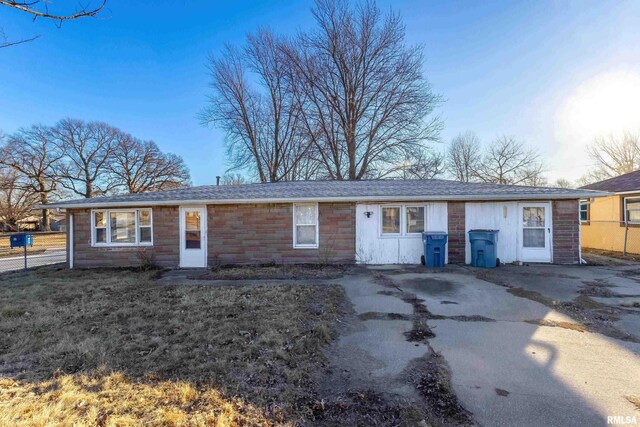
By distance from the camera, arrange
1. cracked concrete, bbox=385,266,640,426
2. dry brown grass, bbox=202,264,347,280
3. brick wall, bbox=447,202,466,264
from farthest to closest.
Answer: brick wall, bbox=447,202,466,264, dry brown grass, bbox=202,264,347,280, cracked concrete, bbox=385,266,640,426

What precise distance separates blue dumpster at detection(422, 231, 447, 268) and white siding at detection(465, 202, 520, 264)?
3.64 feet

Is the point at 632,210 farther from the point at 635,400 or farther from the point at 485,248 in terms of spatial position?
the point at 635,400

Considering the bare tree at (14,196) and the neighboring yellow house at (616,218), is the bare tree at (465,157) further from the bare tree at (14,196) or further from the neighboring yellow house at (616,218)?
the bare tree at (14,196)

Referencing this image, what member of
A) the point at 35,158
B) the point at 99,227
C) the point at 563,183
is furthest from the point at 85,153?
the point at 563,183

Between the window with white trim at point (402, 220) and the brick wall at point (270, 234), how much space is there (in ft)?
3.54

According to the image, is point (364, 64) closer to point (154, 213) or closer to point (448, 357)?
point (154, 213)

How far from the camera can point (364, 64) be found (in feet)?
74.2

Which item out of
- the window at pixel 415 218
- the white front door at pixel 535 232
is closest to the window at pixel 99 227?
the window at pixel 415 218

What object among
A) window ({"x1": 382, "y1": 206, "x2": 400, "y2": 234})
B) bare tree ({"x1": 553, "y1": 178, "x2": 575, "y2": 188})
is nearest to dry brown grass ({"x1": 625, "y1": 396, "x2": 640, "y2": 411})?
window ({"x1": 382, "y1": 206, "x2": 400, "y2": 234})

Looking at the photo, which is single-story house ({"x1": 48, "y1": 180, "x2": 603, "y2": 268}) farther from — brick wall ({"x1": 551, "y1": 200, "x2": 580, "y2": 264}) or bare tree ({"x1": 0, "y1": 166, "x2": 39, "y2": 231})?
bare tree ({"x1": 0, "y1": 166, "x2": 39, "y2": 231})

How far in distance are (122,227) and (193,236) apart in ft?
8.29

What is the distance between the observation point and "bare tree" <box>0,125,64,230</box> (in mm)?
35719

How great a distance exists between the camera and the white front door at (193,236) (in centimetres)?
995

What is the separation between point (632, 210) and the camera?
459 inches
